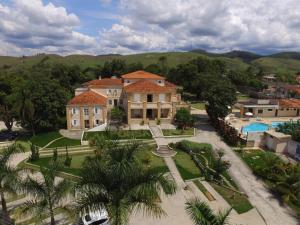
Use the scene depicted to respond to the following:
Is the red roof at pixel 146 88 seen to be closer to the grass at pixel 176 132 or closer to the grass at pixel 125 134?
the grass at pixel 176 132

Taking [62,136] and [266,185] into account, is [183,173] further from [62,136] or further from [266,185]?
[62,136]

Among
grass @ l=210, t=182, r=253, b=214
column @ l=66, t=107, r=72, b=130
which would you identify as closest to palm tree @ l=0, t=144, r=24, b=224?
grass @ l=210, t=182, r=253, b=214

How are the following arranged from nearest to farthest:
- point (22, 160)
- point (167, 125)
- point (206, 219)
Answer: point (206, 219) < point (22, 160) < point (167, 125)

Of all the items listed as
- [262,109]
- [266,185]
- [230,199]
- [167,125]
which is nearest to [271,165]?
[266,185]

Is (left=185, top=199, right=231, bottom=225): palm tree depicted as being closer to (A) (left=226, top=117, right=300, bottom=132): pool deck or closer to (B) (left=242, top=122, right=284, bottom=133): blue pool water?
(B) (left=242, top=122, right=284, bottom=133): blue pool water

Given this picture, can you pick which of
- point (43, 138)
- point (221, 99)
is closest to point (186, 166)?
point (221, 99)
